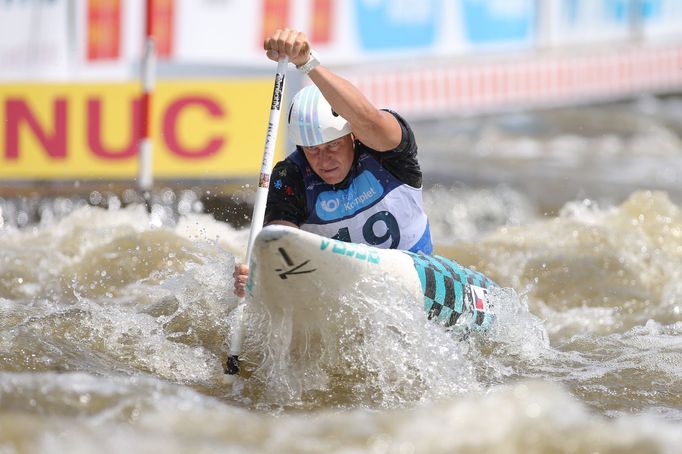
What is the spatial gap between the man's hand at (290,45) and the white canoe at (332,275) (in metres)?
0.76

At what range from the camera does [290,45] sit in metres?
4.57

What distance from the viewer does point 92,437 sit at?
3449mm

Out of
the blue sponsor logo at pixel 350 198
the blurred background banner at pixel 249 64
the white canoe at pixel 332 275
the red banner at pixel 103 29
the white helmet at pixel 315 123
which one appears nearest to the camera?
the white canoe at pixel 332 275

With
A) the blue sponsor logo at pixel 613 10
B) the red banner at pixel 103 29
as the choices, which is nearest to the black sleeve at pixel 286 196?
the red banner at pixel 103 29

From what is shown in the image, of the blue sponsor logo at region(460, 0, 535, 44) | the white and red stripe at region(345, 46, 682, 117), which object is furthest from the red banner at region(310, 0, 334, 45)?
the blue sponsor logo at region(460, 0, 535, 44)

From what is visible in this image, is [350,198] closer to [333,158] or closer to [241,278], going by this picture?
[333,158]

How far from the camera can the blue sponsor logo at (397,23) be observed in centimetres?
1189

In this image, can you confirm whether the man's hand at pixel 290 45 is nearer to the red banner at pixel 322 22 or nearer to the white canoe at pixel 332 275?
the white canoe at pixel 332 275

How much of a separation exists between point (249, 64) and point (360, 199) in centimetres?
401

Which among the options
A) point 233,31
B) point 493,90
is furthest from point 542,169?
point 233,31

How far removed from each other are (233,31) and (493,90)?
12.6 ft

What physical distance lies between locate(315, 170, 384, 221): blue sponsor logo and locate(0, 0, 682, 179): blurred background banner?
10.2 ft

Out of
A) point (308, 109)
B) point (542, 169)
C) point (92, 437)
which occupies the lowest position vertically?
point (542, 169)

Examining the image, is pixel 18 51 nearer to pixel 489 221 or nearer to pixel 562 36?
pixel 489 221
